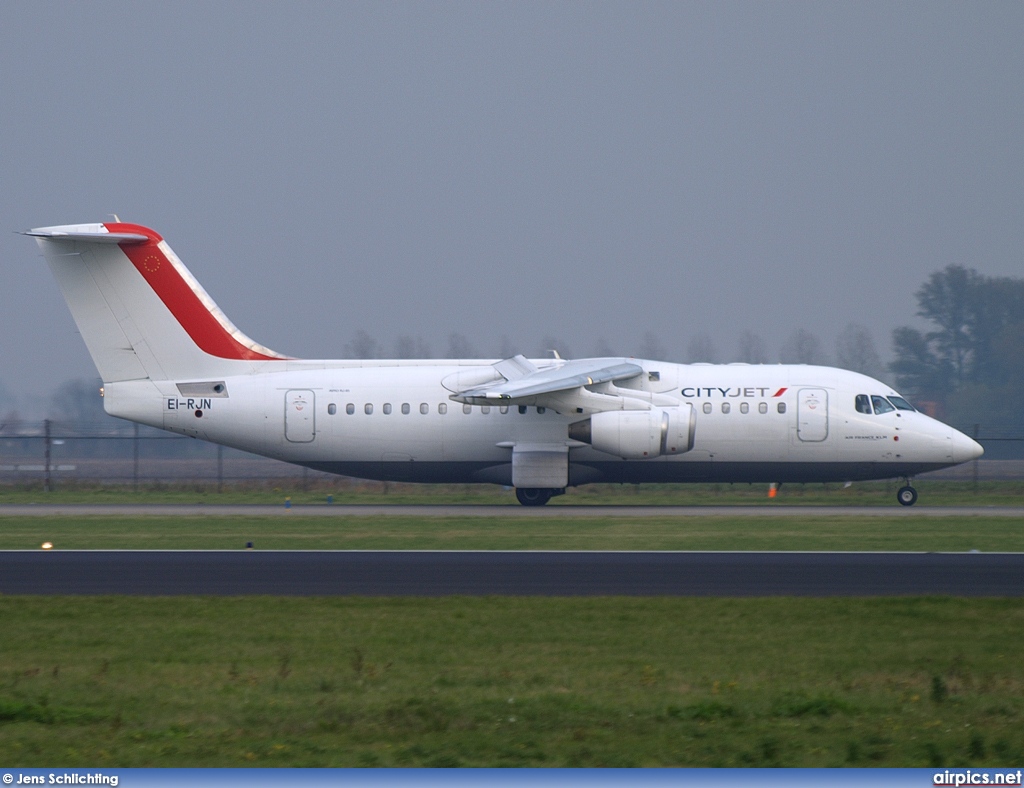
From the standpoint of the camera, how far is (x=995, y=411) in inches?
2840

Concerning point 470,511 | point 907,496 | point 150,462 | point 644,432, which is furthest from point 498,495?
point 150,462

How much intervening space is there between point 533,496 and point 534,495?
4 cm

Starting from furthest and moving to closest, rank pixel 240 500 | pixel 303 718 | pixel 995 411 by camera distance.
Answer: pixel 995 411, pixel 240 500, pixel 303 718

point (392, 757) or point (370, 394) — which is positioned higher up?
point (370, 394)

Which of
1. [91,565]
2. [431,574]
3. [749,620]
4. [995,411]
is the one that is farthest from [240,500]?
[995,411]

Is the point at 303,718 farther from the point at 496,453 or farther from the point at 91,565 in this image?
the point at 496,453

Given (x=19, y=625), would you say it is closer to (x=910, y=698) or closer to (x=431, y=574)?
(x=431, y=574)

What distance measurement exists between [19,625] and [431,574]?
5.57 meters

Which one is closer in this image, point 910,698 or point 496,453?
point 910,698

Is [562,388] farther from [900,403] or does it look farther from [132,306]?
[132,306]

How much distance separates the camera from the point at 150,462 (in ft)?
227

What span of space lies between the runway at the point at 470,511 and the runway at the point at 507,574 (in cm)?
808

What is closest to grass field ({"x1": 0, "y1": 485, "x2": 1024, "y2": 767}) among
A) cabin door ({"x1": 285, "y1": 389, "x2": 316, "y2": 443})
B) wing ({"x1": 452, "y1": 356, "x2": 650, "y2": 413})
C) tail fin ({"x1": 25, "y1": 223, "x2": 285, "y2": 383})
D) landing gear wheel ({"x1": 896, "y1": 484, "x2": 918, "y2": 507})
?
wing ({"x1": 452, "y1": 356, "x2": 650, "y2": 413})

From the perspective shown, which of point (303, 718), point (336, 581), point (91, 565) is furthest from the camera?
point (91, 565)
